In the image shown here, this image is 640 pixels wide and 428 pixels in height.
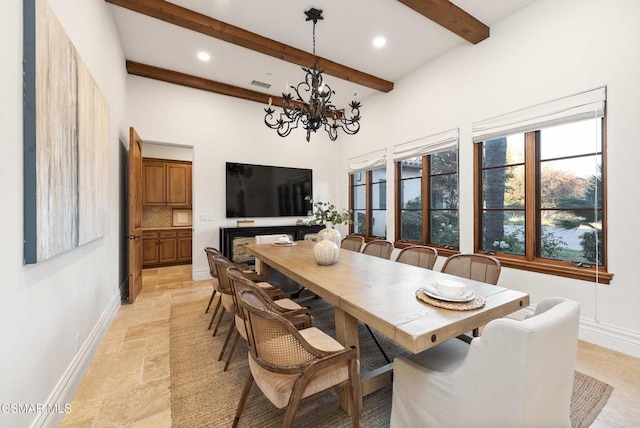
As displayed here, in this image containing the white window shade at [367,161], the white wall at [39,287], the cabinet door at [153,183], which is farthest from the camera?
the cabinet door at [153,183]

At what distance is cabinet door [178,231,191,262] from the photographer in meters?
6.23

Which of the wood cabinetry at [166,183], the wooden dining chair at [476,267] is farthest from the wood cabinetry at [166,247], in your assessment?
the wooden dining chair at [476,267]

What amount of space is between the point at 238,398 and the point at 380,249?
2152mm

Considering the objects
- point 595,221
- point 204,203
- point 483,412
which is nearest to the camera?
point 483,412

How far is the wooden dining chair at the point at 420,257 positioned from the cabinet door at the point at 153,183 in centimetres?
561

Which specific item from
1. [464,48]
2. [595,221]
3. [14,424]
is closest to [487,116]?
[464,48]

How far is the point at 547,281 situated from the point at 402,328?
104 inches

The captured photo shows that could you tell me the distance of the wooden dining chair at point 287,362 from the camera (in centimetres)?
125

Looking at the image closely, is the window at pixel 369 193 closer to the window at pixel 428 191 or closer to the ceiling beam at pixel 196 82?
the window at pixel 428 191

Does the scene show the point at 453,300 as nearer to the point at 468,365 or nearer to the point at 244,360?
the point at 468,365

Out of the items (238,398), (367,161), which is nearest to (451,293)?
(238,398)

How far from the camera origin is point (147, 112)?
175 inches

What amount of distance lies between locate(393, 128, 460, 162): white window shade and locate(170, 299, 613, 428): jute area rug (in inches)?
111

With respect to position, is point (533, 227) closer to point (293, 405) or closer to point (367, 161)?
point (367, 161)
